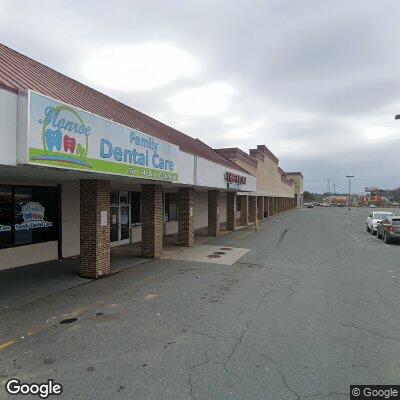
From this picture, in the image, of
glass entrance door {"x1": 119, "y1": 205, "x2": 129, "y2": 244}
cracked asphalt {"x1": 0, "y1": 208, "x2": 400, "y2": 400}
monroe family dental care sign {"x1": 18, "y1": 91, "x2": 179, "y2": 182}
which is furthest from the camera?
glass entrance door {"x1": 119, "y1": 205, "x2": 129, "y2": 244}

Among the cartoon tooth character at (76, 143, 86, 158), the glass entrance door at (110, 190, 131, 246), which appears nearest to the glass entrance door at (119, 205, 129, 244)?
the glass entrance door at (110, 190, 131, 246)

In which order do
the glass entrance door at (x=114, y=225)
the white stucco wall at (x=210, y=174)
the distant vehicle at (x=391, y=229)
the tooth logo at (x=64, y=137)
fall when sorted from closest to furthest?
the tooth logo at (x=64, y=137) → the white stucco wall at (x=210, y=174) → the glass entrance door at (x=114, y=225) → the distant vehicle at (x=391, y=229)

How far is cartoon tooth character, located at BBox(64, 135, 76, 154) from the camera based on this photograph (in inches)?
299

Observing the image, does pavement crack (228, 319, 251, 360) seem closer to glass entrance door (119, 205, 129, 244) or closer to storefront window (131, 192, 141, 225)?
glass entrance door (119, 205, 129, 244)

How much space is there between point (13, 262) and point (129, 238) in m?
7.58

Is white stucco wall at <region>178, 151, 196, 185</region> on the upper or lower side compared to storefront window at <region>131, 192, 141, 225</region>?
upper

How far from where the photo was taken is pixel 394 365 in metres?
5.49

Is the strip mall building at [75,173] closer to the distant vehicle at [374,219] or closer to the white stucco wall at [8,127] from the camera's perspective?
the white stucco wall at [8,127]

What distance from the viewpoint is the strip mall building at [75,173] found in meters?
6.82

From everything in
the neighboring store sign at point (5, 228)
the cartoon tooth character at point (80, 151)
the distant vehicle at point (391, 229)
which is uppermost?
the cartoon tooth character at point (80, 151)

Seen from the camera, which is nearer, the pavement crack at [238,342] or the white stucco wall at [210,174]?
the pavement crack at [238,342]

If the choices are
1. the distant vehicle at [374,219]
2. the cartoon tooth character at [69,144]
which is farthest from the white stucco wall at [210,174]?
the distant vehicle at [374,219]

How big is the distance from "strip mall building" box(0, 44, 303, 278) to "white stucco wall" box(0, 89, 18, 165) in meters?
0.02

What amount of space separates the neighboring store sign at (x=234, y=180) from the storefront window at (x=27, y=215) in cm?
1058
